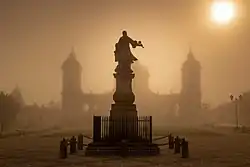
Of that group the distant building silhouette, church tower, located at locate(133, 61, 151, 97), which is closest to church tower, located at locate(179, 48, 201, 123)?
church tower, located at locate(133, 61, 151, 97)

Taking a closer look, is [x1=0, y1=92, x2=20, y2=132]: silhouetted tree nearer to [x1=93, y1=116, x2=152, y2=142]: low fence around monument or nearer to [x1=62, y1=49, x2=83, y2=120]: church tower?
[x1=62, y1=49, x2=83, y2=120]: church tower

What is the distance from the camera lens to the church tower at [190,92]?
50750 millimetres

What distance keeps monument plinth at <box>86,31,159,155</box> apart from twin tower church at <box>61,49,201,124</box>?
2729 centimetres

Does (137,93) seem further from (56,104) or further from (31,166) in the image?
(31,166)

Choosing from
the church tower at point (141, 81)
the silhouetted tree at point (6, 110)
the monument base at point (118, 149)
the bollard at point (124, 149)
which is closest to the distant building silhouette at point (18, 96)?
the silhouetted tree at point (6, 110)

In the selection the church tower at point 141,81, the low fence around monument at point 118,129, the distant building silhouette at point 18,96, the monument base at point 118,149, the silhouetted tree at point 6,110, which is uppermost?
the church tower at point 141,81

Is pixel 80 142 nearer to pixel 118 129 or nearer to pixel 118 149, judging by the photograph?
pixel 118 129

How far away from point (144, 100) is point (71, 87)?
11.8m

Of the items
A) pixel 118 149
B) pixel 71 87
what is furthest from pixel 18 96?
pixel 118 149

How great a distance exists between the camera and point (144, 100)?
55.2 m

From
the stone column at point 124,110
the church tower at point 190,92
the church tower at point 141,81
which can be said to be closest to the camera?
the stone column at point 124,110

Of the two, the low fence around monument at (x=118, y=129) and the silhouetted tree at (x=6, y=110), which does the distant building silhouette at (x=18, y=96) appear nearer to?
the silhouetted tree at (x=6, y=110)

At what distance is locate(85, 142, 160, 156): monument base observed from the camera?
55.6ft

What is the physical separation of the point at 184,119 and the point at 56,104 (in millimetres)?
16655
